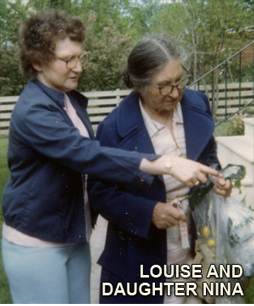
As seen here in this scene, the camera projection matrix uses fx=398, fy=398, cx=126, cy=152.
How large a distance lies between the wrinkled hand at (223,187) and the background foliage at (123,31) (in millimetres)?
4626

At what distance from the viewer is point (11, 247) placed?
1.59 meters

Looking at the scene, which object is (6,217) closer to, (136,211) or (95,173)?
(95,173)

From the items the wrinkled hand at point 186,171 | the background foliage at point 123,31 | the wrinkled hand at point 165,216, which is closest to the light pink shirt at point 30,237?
the wrinkled hand at point 165,216

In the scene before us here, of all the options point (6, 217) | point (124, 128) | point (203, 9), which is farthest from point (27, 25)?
point (203, 9)

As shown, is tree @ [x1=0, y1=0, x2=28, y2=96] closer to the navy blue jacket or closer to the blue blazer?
the blue blazer

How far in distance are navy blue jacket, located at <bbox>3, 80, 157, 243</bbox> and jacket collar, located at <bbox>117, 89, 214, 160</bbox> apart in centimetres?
37

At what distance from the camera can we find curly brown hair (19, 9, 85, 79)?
5.08 feet

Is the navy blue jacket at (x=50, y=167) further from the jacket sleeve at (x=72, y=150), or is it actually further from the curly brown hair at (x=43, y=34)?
the curly brown hair at (x=43, y=34)

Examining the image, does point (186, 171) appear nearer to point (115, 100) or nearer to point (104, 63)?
point (115, 100)

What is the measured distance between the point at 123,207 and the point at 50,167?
437 mm

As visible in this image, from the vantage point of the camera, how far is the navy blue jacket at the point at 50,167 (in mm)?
1409

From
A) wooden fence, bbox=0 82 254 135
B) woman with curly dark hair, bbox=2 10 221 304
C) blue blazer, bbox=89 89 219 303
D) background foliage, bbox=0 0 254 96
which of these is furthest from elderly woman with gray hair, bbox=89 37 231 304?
wooden fence, bbox=0 82 254 135

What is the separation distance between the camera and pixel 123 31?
20.9 meters

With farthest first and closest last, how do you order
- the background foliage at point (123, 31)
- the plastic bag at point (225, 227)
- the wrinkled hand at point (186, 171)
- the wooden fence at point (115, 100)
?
the wooden fence at point (115, 100) → the background foliage at point (123, 31) → the plastic bag at point (225, 227) → the wrinkled hand at point (186, 171)
